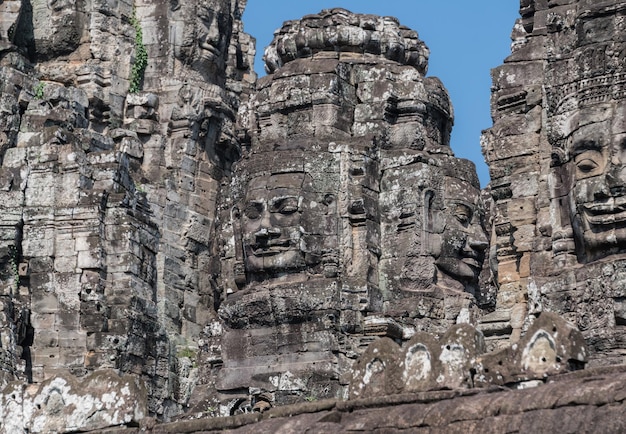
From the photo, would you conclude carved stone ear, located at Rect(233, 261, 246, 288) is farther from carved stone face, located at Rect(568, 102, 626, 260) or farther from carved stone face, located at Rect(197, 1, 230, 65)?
carved stone face, located at Rect(568, 102, 626, 260)

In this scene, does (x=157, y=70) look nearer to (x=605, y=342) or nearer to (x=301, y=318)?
(x=301, y=318)

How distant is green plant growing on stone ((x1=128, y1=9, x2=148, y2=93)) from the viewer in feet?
166

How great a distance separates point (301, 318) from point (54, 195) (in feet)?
20.9

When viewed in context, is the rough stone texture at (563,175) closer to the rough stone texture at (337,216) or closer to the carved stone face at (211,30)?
the rough stone texture at (337,216)

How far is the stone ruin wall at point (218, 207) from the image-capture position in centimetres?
4284

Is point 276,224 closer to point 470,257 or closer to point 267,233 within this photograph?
point 267,233

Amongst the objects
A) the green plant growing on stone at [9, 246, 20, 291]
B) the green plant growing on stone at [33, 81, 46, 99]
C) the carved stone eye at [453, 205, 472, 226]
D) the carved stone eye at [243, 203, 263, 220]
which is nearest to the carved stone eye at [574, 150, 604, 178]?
the carved stone eye at [453, 205, 472, 226]

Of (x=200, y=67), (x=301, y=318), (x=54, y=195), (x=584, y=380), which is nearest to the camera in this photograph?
(x=584, y=380)

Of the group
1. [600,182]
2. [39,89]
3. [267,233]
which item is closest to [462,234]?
[267,233]

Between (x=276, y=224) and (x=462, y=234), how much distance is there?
3453 mm

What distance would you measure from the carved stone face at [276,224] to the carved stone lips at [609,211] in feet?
41.8

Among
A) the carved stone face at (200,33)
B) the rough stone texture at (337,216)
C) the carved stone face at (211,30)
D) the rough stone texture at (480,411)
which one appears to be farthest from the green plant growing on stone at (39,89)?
the rough stone texture at (480,411)

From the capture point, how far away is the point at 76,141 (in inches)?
1839

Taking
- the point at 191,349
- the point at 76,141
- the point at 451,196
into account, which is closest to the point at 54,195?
the point at 76,141
